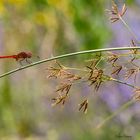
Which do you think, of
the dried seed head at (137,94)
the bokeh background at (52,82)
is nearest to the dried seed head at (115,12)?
the dried seed head at (137,94)

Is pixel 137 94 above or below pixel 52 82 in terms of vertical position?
below

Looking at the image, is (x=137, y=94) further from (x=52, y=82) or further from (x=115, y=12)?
(x=52, y=82)

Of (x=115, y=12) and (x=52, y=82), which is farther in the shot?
(x=52, y=82)

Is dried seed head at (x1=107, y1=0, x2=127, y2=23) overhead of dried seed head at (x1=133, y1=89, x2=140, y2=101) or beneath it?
overhead

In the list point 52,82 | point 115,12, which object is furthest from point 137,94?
point 52,82

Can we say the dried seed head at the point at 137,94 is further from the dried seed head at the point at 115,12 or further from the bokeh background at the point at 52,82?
the bokeh background at the point at 52,82

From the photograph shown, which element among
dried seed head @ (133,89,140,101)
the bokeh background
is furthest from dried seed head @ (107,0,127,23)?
the bokeh background

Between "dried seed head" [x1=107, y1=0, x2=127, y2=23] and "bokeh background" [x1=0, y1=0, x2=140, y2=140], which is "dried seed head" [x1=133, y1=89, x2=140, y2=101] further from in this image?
"bokeh background" [x1=0, y1=0, x2=140, y2=140]

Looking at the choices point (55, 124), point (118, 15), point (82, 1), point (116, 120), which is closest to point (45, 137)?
point (55, 124)


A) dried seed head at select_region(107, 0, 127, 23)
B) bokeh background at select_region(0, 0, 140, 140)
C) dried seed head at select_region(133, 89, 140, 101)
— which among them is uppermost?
bokeh background at select_region(0, 0, 140, 140)
